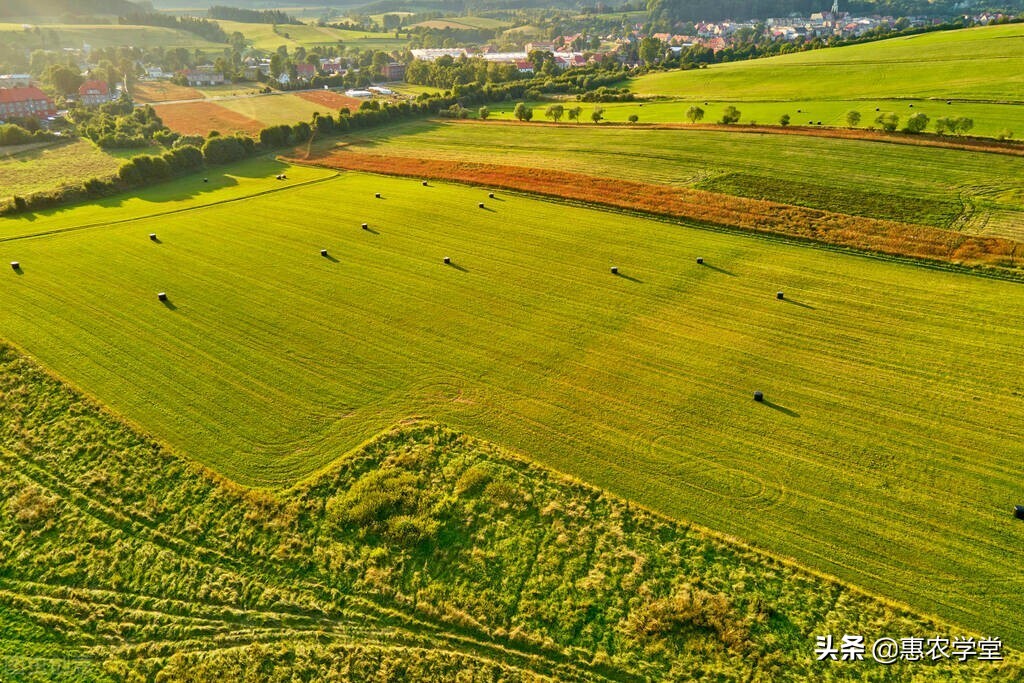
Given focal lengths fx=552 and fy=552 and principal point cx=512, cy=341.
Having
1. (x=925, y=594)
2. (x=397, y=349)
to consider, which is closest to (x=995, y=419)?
(x=925, y=594)

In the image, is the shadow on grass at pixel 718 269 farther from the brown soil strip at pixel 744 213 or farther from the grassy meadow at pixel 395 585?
the grassy meadow at pixel 395 585

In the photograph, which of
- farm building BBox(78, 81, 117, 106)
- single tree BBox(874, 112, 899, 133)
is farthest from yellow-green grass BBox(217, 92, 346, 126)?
single tree BBox(874, 112, 899, 133)

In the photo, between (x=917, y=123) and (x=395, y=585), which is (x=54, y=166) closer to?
(x=395, y=585)

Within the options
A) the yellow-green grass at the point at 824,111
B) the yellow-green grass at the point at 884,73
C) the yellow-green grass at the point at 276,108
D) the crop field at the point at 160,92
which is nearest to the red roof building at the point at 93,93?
the crop field at the point at 160,92

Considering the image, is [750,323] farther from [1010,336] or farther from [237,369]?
[237,369]

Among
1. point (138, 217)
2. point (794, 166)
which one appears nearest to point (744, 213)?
point (794, 166)

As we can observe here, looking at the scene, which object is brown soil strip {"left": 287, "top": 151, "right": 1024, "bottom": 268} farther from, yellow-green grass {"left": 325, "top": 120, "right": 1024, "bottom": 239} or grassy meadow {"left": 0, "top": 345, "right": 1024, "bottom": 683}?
grassy meadow {"left": 0, "top": 345, "right": 1024, "bottom": 683}
